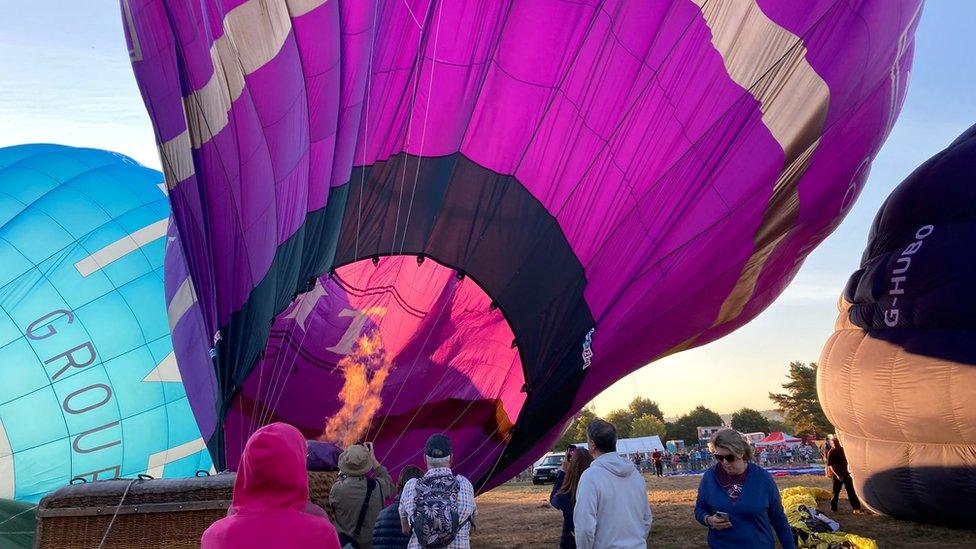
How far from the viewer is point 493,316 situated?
6113mm

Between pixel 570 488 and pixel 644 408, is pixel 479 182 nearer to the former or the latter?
pixel 570 488

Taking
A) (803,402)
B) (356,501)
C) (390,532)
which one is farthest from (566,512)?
(803,402)

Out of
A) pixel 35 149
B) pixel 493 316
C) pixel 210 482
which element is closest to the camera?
pixel 210 482

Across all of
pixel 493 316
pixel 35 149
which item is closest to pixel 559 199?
pixel 493 316

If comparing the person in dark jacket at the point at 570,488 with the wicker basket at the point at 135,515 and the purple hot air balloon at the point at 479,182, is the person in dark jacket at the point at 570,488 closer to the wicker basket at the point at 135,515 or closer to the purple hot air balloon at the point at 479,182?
the purple hot air balloon at the point at 479,182

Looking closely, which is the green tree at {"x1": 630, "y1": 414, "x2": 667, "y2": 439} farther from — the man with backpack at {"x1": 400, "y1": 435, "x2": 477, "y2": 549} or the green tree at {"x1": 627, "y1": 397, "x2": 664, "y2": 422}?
the man with backpack at {"x1": 400, "y1": 435, "x2": 477, "y2": 549}

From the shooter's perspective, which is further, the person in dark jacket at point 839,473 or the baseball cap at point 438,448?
the person in dark jacket at point 839,473

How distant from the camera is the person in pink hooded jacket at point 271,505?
159cm

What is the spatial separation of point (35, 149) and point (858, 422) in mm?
8322

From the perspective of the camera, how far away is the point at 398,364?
6.45 m

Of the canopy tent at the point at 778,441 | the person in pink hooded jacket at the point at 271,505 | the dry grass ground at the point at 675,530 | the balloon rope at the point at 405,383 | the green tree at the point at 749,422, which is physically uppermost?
the green tree at the point at 749,422

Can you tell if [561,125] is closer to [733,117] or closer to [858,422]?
[733,117]

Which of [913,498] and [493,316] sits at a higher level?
[493,316]

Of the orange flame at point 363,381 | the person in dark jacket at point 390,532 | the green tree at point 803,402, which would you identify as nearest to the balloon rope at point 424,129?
the orange flame at point 363,381
